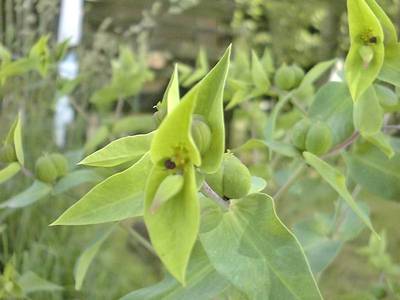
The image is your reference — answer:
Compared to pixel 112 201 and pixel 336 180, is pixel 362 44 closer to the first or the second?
pixel 336 180

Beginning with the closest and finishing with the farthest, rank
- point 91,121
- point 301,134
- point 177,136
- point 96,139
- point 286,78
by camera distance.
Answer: point 177,136 < point 301,134 < point 286,78 < point 96,139 < point 91,121

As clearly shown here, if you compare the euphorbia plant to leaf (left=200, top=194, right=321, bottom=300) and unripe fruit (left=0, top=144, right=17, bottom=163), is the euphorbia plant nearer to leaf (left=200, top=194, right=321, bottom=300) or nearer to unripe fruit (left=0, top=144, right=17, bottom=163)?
leaf (left=200, top=194, right=321, bottom=300)

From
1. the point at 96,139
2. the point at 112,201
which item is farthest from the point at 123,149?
the point at 96,139

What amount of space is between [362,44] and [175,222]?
0.71ft

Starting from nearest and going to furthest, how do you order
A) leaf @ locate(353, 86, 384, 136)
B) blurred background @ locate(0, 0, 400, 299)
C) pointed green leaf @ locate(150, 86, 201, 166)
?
pointed green leaf @ locate(150, 86, 201, 166) < leaf @ locate(353, 86, 384, 136) < blurred background @ locate(0, 0, 400, 299)

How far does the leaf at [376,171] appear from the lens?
24.0 inches

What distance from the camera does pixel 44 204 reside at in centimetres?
131

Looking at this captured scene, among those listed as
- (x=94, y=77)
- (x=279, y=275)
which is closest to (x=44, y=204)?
(x=94, y=77)

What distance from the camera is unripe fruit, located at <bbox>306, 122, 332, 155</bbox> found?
0.55m

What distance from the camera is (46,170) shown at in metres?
0.64

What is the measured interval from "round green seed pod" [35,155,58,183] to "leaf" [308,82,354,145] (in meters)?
0.27

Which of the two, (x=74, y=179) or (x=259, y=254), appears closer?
(x=259, y=254)

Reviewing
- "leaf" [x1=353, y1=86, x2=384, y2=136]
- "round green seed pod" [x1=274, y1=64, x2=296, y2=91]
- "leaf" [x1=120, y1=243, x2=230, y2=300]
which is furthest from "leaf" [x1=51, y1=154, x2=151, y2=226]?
"round green seed pod" [x1=274, y1=64, x2=296, y2=91]

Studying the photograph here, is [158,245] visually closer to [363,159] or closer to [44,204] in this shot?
[363,159]
